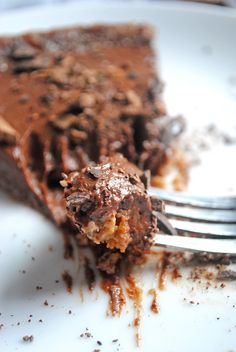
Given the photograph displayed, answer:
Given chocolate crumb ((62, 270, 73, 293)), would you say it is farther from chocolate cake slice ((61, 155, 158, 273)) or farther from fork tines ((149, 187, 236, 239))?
fork tines ((149, 187, 236, 239))

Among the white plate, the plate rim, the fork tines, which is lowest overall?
the white plate

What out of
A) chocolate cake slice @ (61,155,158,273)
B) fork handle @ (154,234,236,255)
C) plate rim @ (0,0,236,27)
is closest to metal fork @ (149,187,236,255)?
fork handle @ (154,234,236,255)

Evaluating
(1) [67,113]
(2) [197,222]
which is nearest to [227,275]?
(2) [197,222]

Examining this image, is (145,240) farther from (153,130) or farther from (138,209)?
(153,130)

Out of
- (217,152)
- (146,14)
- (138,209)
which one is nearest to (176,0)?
(146,14)

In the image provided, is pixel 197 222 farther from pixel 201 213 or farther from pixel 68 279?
pixel 68 279

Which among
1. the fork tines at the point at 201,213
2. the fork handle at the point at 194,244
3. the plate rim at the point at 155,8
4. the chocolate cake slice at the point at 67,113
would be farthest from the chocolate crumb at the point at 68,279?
the plate rim at the point at 155,8
